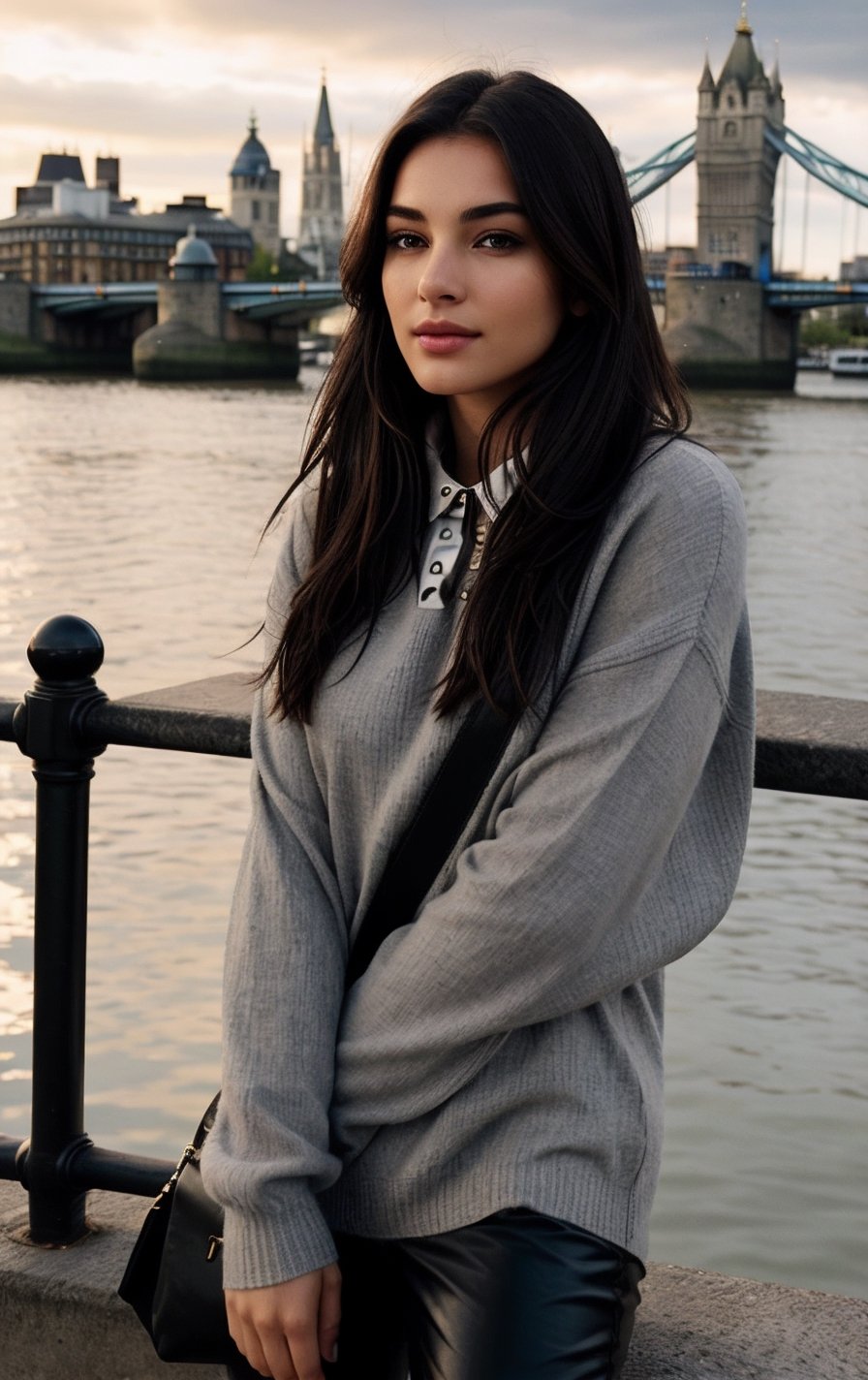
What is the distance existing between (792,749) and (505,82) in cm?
36

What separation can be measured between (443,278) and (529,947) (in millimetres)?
326

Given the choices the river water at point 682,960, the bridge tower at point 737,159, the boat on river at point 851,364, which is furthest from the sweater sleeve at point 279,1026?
the bridge tower at point 737,159

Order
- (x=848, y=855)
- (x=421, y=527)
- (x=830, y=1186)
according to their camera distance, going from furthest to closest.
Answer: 1. (x=848, y=855)
2. (x=830, y=1186)
3. (x=421, y=527)

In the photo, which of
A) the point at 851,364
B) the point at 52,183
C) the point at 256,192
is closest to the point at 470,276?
the point at 851,364

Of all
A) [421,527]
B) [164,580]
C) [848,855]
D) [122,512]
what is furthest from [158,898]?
[122,512]

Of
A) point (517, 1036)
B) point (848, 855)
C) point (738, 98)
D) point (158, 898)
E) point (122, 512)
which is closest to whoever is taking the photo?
point (517, 1036)

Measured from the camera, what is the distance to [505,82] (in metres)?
0.91

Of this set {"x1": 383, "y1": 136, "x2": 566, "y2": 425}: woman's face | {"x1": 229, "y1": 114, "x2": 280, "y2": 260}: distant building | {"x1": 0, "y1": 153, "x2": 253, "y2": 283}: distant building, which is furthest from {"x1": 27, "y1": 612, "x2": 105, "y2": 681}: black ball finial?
{"x1": 229, "y1": 114, "x2": 280, "y2": 260}: distant building

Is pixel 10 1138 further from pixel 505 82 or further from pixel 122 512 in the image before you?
pixel 122 512

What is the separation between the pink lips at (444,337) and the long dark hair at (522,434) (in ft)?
0.12

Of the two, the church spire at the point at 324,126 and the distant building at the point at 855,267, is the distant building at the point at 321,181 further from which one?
the distant building at the point at 855,267

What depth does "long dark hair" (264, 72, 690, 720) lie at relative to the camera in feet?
2.85

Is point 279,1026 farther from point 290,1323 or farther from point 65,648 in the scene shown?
point 65,648

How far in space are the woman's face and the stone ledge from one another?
49 cm
